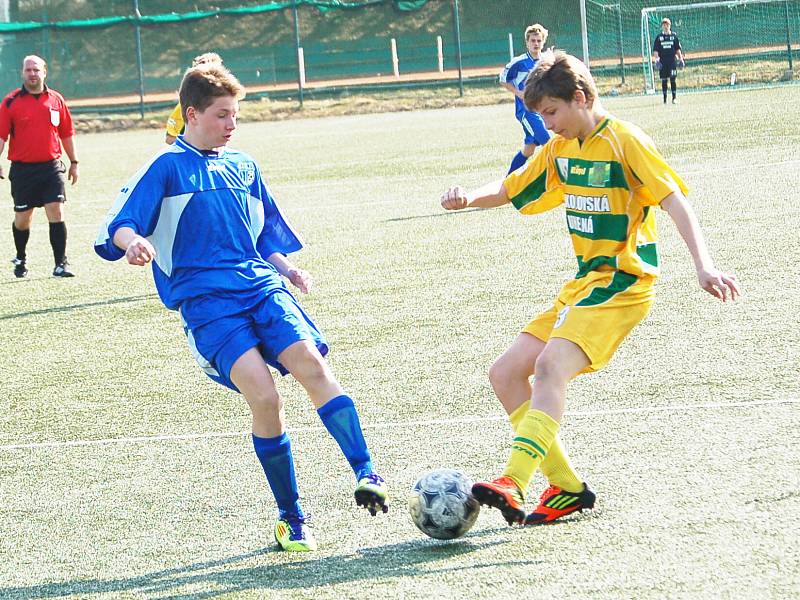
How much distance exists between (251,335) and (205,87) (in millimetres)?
876

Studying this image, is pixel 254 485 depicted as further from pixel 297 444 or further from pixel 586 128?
pixel 586 128

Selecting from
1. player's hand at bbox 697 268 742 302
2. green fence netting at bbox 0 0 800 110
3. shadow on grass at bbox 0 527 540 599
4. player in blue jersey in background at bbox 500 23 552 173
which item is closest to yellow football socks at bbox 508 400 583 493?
shadow on grass at bbox 0 527 540 599

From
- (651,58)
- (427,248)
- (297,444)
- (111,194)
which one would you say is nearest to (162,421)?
(297,444)

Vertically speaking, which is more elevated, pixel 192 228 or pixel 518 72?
pixel 518 72

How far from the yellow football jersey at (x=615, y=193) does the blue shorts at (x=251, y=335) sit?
1.01 m

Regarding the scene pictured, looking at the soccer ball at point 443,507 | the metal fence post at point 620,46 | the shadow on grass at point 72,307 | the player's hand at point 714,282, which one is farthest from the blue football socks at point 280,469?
the metal fence post at point 620,46

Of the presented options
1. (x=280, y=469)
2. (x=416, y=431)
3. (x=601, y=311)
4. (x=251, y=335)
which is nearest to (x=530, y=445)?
(x=601, y=311)

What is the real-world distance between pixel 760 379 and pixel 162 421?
285cm

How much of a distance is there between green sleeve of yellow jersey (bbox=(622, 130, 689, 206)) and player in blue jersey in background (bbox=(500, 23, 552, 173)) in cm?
930

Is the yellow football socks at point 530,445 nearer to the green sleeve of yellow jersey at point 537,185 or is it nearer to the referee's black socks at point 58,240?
the green sleeve of yellow jersey at point 537,185

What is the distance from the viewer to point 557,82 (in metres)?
4.14

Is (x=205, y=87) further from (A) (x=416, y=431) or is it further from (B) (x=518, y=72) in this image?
(B) (x=518, y=72)

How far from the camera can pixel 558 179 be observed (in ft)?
14.8

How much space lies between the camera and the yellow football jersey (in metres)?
4.16
